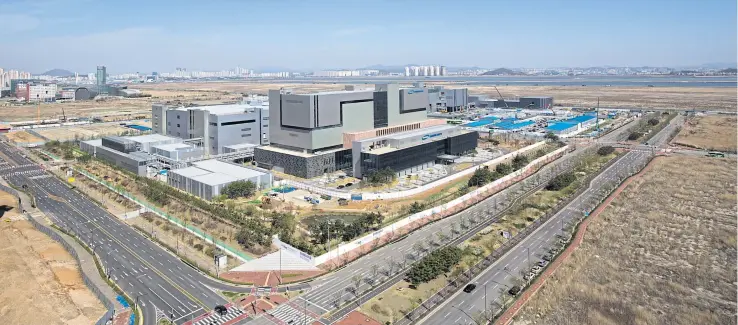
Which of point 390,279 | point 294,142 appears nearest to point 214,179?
point 294,142

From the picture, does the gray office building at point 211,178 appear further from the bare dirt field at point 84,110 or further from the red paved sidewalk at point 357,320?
the bare dirt field at point 84,110

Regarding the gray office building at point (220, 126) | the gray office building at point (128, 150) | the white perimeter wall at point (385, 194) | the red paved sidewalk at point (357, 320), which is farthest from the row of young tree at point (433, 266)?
the gray office building at point (220, 126)

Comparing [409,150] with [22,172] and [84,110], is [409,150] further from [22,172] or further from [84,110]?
[84,110]

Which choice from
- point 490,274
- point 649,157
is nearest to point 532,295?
point 490,274

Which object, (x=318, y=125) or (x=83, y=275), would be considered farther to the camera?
(x=318, y=125)

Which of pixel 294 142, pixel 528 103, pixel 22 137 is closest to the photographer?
pixel 294 142
